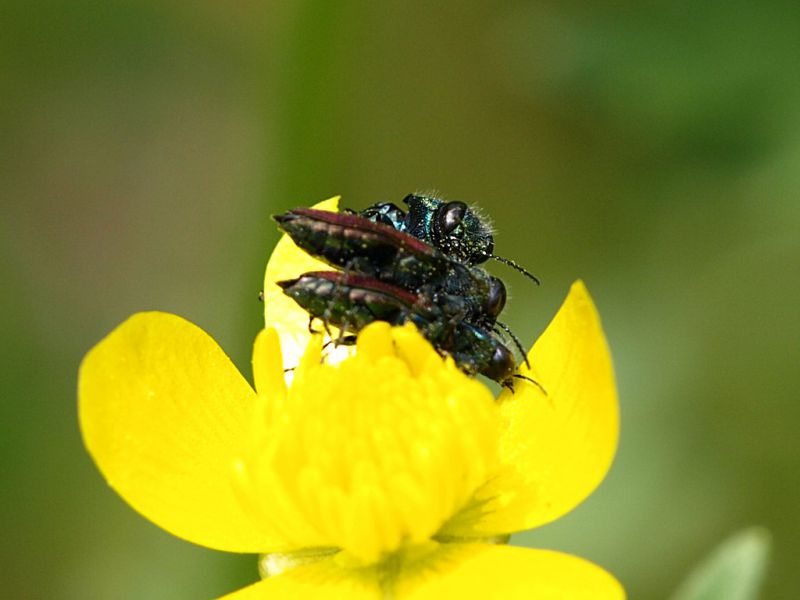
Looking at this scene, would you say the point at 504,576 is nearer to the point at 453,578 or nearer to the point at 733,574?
the point at 453,578

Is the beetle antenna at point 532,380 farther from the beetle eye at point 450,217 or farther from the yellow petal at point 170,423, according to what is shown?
the yellow petal at point 170,423

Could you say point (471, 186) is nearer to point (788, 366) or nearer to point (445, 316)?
point (788, 366)

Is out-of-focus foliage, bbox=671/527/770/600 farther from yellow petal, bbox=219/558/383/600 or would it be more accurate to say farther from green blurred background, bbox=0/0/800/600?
green blurred background, bbox=0/0/800/600

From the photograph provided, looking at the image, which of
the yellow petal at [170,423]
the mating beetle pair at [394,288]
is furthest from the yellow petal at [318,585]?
the mating beetle pair at [394,288]

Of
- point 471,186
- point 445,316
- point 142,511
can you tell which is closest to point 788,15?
point 471,186

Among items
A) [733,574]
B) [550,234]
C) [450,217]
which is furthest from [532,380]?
[550,234]

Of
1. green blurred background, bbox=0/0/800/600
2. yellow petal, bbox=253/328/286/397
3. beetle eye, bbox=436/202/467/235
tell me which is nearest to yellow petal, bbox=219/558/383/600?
yellow petal, bbox=253/328/286/397
